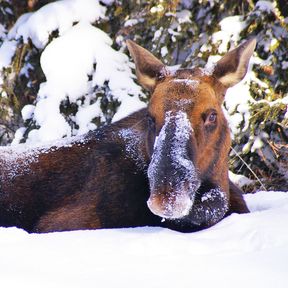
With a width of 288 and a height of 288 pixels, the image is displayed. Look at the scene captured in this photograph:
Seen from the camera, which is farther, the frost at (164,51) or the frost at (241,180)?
the frost at (164,51)

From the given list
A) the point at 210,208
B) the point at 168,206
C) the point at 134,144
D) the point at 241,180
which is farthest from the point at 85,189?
the point at 241,180

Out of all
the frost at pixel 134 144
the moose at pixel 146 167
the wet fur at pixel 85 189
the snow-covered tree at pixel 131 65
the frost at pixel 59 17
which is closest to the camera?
the moose at pixel 146 167

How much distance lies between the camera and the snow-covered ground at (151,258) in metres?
3.19

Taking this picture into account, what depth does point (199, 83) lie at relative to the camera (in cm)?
493

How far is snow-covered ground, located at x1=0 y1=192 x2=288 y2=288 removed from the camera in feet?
10.5

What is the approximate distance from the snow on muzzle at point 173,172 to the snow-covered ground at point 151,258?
0.17 m

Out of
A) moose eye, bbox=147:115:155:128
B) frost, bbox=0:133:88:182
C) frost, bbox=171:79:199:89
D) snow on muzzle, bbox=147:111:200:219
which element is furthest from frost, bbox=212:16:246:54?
snow on muzzle, bbox=147:111:200:219

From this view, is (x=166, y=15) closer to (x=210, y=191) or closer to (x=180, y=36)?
(x=180, y=36)

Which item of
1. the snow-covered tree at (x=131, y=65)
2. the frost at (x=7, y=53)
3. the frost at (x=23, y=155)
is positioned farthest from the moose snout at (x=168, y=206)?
the frost at (x=7, y=53)

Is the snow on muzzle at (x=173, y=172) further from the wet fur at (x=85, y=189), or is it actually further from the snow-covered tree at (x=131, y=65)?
the snow-covered tree at (x=131, y=65)

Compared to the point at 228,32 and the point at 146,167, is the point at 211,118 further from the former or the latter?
the point at 228,32

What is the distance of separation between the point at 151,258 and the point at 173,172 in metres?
0.86

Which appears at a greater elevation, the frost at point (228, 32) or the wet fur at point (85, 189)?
the frost at point (228, 32)

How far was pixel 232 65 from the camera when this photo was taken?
17.0ft
